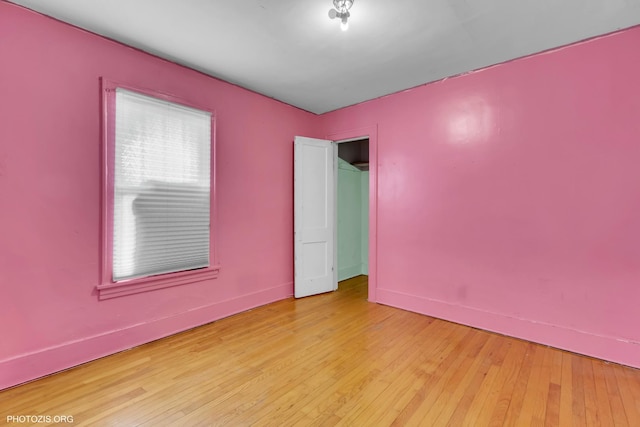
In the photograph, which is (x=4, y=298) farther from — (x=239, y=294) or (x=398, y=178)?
(x=398, y=178)

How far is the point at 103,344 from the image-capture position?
95.6 inches

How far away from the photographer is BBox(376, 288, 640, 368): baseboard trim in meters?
2.35

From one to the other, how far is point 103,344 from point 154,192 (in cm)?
138

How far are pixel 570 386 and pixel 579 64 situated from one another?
2656 millimetres

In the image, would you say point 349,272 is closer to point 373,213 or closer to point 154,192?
point 373,213

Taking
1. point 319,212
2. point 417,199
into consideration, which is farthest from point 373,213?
point 319,212

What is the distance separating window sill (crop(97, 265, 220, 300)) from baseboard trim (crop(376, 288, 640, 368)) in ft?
7.65

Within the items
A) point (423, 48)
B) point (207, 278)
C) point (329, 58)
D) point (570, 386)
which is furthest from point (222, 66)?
point (570, 386)

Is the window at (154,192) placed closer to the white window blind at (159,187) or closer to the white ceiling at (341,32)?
the white window blind at (159,187)

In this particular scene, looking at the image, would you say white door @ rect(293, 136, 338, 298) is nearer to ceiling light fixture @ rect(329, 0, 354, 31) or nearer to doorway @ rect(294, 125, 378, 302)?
doorway @ rect(294, 125, 378, 302)

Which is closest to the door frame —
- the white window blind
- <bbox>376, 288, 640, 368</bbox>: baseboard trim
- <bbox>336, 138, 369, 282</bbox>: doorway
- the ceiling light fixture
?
<bbox>376, 288, 640, 368</bbox>: baseboard trim

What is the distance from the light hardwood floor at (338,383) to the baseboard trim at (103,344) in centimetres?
8

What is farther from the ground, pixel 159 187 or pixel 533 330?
pixel 159 187

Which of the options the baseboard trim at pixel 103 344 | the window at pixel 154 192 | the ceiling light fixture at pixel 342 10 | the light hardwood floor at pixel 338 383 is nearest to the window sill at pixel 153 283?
the window at pixel 154 192
